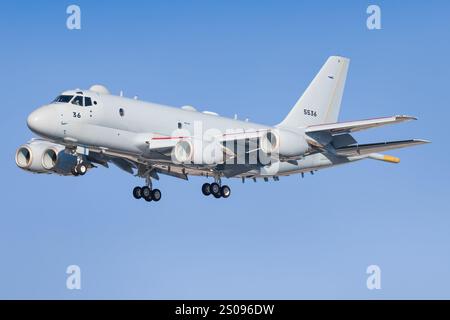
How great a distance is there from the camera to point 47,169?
7144cm

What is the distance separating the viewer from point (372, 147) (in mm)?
70312

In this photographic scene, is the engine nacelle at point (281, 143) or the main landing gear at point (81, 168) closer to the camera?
the main landing gear at point (81, 168)

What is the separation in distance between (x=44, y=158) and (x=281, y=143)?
14.6 m

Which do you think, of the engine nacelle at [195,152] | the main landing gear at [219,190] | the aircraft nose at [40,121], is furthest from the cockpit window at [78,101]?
the main landing gear at [219,190]

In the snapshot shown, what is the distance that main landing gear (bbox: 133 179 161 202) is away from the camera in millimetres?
72875

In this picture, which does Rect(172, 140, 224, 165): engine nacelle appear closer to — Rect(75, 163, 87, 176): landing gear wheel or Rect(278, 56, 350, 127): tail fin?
Rect(75, 163, 87, 176): landing gear wheel

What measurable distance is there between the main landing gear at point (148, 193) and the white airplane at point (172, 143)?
0.20 feet

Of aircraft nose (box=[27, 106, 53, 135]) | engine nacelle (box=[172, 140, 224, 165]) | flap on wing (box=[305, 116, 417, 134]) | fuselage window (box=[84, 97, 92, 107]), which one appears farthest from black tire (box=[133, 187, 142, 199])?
flap on wing (box=[305, 116, 417, 134])

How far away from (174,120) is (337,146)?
10.2 metres

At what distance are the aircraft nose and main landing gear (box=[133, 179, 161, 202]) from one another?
35.6 feet

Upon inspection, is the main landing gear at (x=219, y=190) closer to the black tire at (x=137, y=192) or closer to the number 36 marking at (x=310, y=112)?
the black tire at (x=137, y=192)

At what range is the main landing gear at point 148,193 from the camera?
7288 cm

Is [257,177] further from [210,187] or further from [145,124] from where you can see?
[145,124]

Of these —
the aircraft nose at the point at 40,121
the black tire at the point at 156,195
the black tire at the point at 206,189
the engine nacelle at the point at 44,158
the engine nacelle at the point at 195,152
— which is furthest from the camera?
the black tire at the point at 156,195
